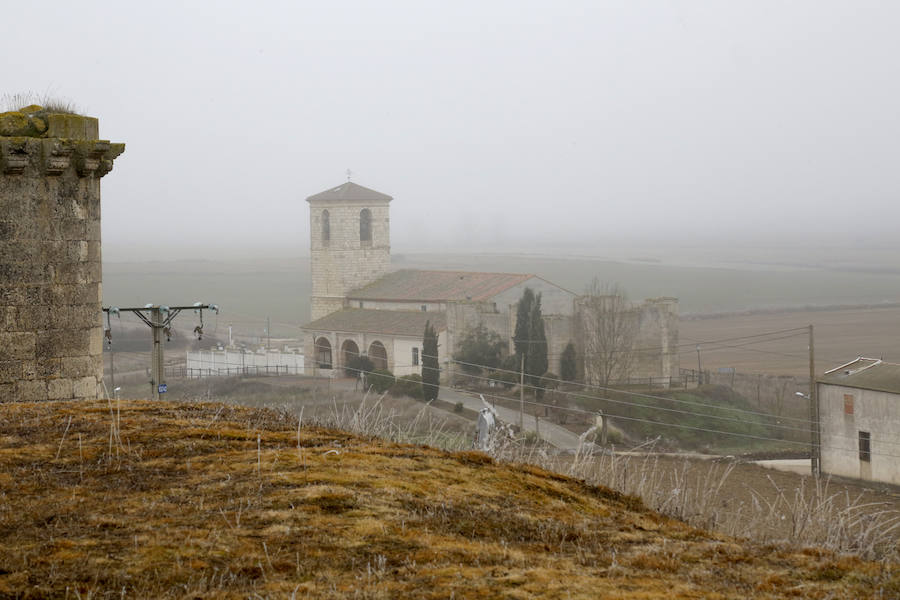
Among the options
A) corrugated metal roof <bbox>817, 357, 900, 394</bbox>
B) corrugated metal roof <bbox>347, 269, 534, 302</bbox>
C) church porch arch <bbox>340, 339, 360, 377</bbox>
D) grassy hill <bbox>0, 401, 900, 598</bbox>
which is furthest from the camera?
corrugated metal roof <bbox>347, 269, 534, 302</bbox>

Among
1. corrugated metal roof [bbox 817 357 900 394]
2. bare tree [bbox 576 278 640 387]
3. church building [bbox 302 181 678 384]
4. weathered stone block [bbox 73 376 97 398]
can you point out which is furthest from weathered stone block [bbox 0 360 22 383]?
bare tree [bbox 576 278 640 387]

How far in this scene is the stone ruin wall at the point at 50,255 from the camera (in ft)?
29.6

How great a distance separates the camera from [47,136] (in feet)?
30.9

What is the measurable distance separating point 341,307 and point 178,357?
10.7 metres

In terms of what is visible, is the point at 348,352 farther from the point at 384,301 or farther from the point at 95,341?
the point at 95,341

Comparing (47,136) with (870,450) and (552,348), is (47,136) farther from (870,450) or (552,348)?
(552,348)

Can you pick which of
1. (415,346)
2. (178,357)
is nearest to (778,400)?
(415,346)

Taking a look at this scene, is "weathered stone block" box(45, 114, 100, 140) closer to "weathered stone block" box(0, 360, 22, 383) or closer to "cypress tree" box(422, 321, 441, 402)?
"weathered stone block" box(0, 360, 22, 383)

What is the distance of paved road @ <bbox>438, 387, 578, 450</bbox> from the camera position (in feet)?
106

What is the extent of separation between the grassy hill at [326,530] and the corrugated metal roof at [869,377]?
20920mm

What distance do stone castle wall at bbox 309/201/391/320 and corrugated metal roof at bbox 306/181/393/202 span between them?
228 mm

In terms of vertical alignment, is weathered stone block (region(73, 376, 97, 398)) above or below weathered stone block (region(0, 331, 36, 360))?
below

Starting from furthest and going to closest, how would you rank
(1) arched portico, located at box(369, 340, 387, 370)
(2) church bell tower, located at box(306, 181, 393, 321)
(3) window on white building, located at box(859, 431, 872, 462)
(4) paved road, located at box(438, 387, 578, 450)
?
(2) church bell tower, located at box(306, 181, 393, 321) → (1) arched portico, located at box(369, 340, 387, 370) → (4) paved road, located at box(438, 387, 578, 450) → (3) window on white building, located at box(859, 431, 872, 462)

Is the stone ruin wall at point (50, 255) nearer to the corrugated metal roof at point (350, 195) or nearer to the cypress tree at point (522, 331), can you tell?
the cypress tree at point (522, 331)
